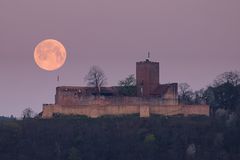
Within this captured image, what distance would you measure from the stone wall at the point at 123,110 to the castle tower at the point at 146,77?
16.9 feet

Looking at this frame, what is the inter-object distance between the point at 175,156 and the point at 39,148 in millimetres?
10073

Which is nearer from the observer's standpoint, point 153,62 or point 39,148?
point 39,148

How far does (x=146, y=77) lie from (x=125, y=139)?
26.1ft

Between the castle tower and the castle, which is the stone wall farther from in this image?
the castle tower

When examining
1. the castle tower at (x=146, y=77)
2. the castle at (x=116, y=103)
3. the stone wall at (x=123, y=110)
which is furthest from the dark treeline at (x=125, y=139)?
the castle tower at (x=146, y=77)

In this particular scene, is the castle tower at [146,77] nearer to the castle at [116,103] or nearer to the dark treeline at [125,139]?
the castle at [116,103]

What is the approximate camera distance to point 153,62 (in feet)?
282

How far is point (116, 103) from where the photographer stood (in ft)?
264

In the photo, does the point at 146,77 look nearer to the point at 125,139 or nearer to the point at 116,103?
the point at 116,103

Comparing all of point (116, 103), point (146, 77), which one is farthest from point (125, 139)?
point (146, 77)

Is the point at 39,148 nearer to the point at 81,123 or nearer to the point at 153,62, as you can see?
the point at 81,123

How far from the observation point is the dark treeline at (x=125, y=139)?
77750 millimetres

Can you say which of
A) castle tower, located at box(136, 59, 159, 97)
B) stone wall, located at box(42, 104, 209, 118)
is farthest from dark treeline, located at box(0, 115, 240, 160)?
castle tower, located at box(136, 59, 159, 97)

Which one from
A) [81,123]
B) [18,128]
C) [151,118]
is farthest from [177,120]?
[18,128]
